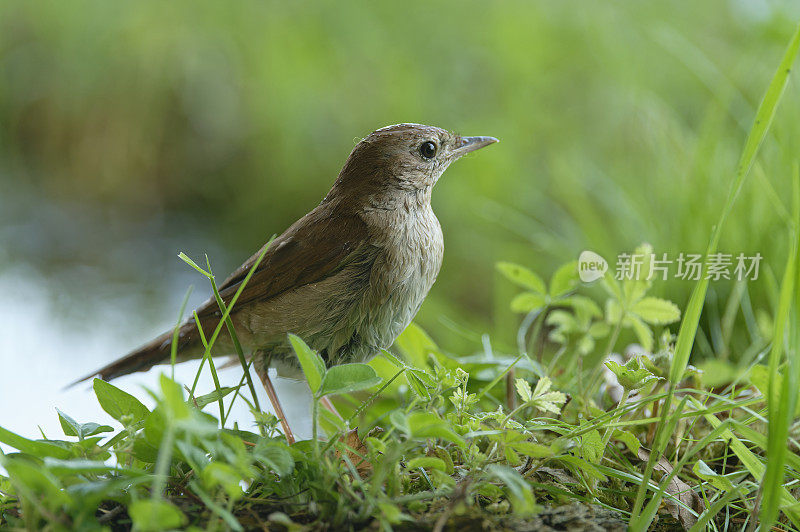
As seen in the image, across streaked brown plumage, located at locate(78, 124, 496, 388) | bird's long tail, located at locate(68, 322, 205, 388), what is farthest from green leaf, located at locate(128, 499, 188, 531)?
bird's long tail, located at locate(68, 322, 205, 388)

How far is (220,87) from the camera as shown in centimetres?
527

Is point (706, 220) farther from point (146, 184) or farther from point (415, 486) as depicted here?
point (146, 184)

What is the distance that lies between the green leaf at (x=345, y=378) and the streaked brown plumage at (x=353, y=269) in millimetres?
523

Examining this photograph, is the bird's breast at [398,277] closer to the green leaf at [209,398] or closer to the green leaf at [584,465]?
the green leaf at [209,398]

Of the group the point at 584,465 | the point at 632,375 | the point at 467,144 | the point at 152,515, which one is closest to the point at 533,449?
the point at 584,465

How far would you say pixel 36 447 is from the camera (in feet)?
4.33

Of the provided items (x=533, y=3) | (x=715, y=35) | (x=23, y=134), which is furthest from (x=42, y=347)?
(x=715, y=35)

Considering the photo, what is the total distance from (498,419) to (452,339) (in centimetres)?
235

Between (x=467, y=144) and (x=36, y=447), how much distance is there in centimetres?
145

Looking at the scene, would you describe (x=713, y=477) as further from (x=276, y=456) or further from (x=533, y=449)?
(x=276, y=456)

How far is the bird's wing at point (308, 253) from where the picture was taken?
6.07ft

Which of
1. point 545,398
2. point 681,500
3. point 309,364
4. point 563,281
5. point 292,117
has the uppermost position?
point 292,117

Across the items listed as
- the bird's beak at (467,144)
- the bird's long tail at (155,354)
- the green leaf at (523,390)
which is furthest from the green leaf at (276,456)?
the bird's beak at (467,144)

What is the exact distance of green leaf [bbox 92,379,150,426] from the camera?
56.6 inches
